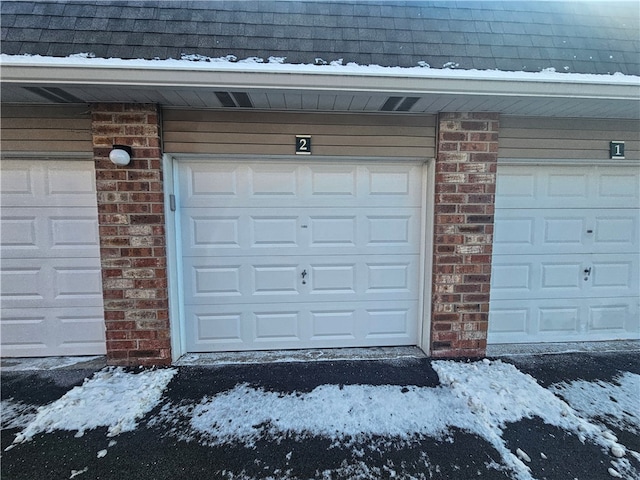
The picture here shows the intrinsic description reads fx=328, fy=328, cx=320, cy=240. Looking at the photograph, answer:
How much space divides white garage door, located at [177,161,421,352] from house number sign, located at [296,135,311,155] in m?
0.17

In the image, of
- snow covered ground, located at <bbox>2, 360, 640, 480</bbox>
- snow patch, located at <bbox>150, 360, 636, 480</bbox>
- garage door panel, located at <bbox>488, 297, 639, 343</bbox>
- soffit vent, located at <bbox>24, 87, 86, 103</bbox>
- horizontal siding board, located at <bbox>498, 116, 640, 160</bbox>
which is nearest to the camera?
snow covered ground, located at <bbox>2, 360, 640, 480</bbox>

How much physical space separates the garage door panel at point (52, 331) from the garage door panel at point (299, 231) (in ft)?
3.88

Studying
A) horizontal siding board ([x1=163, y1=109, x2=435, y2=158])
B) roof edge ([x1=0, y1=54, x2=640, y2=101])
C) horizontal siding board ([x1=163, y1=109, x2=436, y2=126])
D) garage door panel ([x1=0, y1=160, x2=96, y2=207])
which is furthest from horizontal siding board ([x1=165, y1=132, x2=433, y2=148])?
garage door panel ([x1=0, y1=160, x2=96, y2=207])

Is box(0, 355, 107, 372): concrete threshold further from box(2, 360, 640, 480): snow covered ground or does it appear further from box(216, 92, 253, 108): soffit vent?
box(216, 92, 253, 108): soffit vent

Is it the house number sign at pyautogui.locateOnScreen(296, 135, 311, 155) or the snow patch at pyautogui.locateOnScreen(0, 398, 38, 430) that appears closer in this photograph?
the snow patch at pyautogui.locateOnScreen(0, 398, 38, 430)

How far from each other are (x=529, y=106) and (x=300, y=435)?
10.6ft

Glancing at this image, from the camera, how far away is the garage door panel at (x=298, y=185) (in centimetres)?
314

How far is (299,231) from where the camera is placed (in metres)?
3.25

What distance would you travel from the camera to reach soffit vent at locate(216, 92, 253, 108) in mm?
2624

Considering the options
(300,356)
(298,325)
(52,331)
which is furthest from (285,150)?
(52,331)

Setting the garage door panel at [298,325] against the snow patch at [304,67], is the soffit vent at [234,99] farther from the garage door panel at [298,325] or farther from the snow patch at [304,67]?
the garage door panel at [298,325]

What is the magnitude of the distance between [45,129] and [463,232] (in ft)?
12.8

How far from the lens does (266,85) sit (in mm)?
2445

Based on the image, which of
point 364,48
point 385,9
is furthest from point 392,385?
point 385,9
